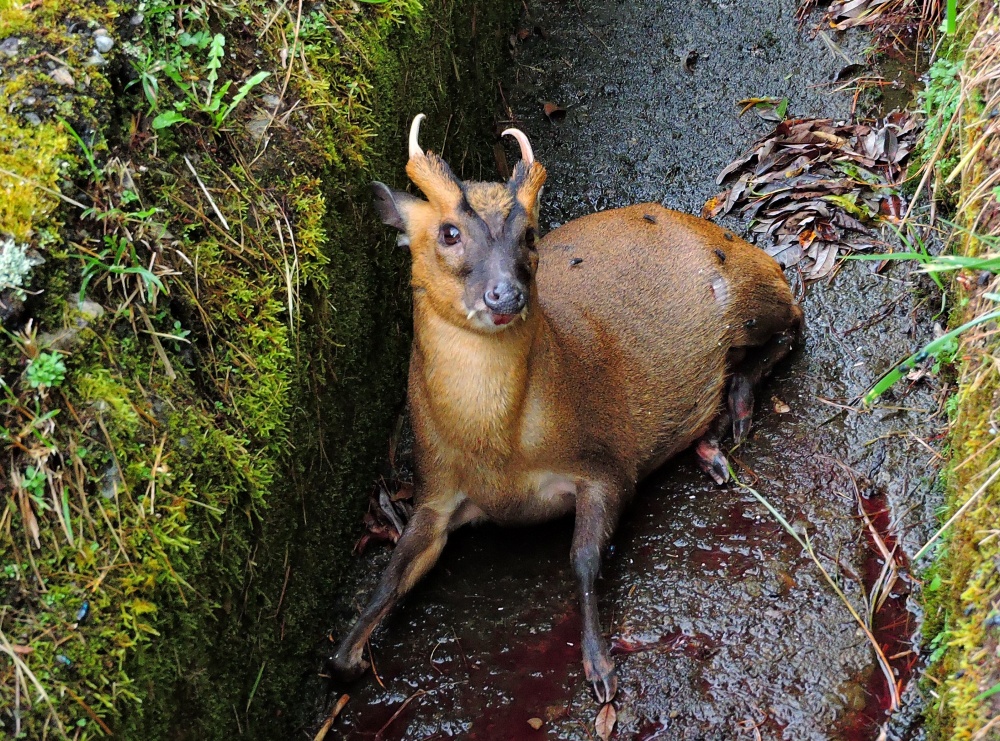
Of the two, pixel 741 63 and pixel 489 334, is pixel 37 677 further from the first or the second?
pixel 741 63

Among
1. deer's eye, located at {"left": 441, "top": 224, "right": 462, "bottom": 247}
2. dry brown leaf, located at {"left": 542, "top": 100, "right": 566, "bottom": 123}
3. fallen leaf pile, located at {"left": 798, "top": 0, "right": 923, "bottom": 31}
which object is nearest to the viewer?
deer's eye, located at {"left": 441, "top": 224, "right": 462, "bottom": 247}

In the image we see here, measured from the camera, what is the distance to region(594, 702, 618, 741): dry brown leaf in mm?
3709

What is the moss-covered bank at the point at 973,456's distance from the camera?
2994 millimetres

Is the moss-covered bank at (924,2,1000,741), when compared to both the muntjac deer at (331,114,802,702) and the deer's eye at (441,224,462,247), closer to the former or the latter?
the muntjac deer at (331,114,802,702)

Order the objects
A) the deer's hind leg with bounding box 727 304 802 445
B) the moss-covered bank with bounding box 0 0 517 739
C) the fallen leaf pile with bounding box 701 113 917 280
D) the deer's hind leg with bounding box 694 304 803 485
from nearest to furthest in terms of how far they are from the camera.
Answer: the moss-covered bank with bounding box 0 0 517 739 < the deer's hind leg with bounding box 694 304 803 485 < the deer's hind leg with bounding box 727 304 802 445 < the fallen leaf pile with bounding box 701 113 917 280

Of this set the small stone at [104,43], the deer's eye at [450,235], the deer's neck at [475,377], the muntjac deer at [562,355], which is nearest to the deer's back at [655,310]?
the muntjac deer at [562,355]

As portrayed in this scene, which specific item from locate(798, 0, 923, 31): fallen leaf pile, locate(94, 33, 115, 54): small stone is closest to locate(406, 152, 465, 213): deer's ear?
locate(94, 33, 115, 54): small stone

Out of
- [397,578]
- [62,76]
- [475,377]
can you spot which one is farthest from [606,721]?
[62,76]

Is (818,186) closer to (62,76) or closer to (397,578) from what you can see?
(397,578)

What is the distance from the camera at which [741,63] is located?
657 cm

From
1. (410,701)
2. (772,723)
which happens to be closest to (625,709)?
(772,723)

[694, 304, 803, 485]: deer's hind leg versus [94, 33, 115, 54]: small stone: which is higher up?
[94, 33, 115, 54]: small stone

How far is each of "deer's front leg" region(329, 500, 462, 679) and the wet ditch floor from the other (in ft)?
0.33

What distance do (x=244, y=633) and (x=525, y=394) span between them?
56.5 inches
